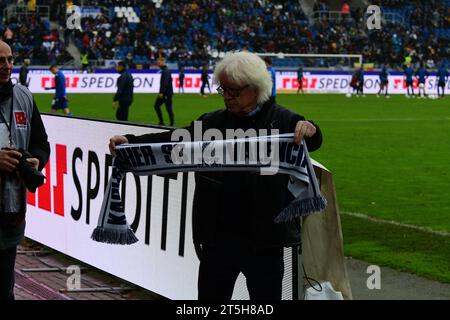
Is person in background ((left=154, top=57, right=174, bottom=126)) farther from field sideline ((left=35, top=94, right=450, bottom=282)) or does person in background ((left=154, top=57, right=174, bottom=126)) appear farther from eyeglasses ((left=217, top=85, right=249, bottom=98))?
eyeglasses ((left=217, top=85, right=249, bottom=98))

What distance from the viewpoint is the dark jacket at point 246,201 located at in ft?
15.2

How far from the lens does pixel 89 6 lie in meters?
55.9

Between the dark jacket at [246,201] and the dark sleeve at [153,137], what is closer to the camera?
the dark jacket at [246,201]

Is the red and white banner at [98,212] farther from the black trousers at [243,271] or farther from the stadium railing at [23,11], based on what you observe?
the stadium railing at [23,11]

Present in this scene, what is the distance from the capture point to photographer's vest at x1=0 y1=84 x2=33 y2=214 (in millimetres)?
5051

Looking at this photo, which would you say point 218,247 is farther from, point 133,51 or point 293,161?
point 133,51

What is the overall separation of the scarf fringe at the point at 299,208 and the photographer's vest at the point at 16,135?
1428 millimetres

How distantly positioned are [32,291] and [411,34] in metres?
56.2

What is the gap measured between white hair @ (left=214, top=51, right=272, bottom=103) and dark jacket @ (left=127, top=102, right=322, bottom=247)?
0.12 meters

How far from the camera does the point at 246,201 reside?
465cm

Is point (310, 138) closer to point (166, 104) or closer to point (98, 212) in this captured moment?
point (98, 212)

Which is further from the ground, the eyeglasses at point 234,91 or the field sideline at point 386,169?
the eyeglasses at point 234,91

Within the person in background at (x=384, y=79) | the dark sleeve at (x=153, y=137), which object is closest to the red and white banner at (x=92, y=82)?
the person in background at (x=384, y=79)

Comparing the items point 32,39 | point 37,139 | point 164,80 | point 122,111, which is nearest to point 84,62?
point 32,39
